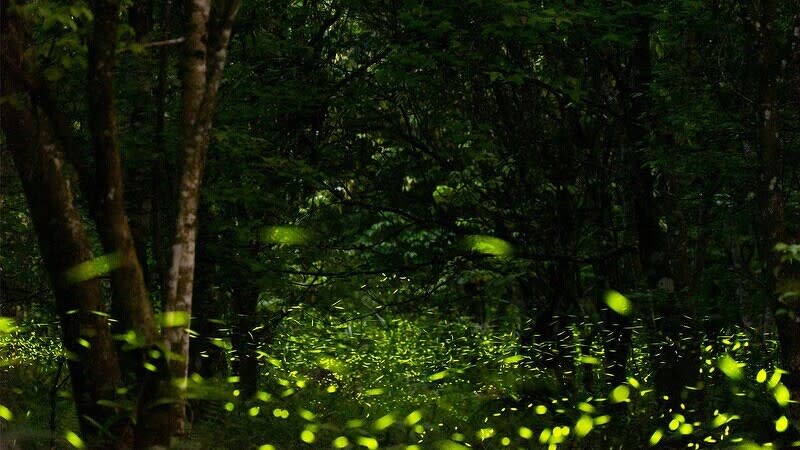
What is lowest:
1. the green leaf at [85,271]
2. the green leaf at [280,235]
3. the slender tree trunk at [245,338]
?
the slender tree trunk at [245,338]

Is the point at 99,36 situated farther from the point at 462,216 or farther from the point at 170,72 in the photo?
the point at 462,216

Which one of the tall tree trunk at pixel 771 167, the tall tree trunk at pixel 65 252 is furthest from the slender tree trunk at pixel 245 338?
the tall tree trunk at pixel 771 167

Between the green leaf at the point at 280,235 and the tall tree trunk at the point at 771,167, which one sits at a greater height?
the tall tree trunk at the point at 771,167

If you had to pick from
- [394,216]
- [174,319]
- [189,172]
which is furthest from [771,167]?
[394,216]

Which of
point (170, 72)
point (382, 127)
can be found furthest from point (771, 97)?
point (382, 127)

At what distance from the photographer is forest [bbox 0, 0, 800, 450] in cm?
522

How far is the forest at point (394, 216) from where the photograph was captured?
5.22 m

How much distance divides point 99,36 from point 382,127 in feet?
25.3

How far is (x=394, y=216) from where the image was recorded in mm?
14242

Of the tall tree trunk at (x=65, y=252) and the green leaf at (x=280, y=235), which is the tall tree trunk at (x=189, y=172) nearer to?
the tall tree trunk at (x=65, y=252)

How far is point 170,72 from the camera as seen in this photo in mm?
8961

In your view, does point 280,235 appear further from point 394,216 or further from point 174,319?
point 394,216

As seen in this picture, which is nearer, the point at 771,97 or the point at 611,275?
the point at 771,97

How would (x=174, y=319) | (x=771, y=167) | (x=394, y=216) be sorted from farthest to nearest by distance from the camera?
1. (x=394, y=216)
2. (x=771, y=167)
3. (x=174, y=319)
